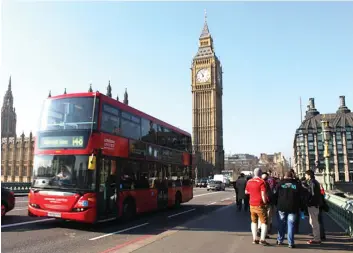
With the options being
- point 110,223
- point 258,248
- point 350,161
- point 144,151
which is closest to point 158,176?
point 144,151

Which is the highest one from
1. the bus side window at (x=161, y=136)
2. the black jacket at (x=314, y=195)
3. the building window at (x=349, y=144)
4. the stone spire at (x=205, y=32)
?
the stone spire at (x=205, y=32)

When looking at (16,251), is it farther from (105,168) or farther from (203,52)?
(203,52)

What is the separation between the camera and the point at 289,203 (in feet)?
25.9

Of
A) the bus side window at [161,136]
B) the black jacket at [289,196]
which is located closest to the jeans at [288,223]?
the black jacket at [289,196]

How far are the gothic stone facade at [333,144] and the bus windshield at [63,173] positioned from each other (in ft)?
308

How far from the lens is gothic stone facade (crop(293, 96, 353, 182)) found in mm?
97812

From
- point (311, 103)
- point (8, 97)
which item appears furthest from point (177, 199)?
point (311, 103)

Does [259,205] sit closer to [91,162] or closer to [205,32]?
[91,162]

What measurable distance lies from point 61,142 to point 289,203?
687cm

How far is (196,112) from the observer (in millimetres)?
118750

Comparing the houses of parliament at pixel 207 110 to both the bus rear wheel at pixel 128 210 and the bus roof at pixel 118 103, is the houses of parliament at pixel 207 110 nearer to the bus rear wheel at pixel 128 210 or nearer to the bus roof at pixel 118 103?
the bus roof at pixel 118 103

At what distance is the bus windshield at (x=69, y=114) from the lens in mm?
10602

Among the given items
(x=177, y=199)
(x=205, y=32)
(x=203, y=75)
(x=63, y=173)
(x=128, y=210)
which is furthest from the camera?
(x=205, y=32)

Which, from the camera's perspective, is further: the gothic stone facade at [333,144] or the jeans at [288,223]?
the gothic stone facade at [333,144]
